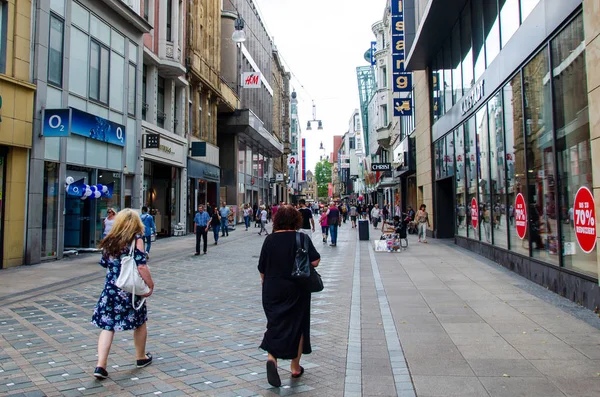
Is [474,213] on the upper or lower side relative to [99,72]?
lower

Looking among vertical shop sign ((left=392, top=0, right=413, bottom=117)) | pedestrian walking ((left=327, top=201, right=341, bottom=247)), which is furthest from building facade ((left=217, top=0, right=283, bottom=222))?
pedestrian walking ((left=327, top=201, right=341, bottom=247))

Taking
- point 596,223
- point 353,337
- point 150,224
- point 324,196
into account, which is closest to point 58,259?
point 150,224

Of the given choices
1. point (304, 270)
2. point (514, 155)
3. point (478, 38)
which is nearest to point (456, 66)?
point (478, 38)

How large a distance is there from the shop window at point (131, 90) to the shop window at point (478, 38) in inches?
502

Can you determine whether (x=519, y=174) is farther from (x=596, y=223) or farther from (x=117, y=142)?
(x=117, y=142)

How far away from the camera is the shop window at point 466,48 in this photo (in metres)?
14.3

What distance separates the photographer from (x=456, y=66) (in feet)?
52.9

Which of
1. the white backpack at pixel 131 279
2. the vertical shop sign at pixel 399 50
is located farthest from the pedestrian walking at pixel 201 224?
the vertical shop sign at pixel 399 50

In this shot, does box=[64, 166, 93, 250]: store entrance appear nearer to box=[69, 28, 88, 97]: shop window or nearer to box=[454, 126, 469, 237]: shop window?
box=[69, 28, 88, 97]: shop window

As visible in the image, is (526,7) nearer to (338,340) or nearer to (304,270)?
(338,340)

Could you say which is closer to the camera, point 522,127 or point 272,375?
point 272,375

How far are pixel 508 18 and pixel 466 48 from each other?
4.22 m

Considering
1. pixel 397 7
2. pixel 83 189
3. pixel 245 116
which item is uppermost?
pixel 397 7

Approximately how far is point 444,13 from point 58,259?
14.6 m
